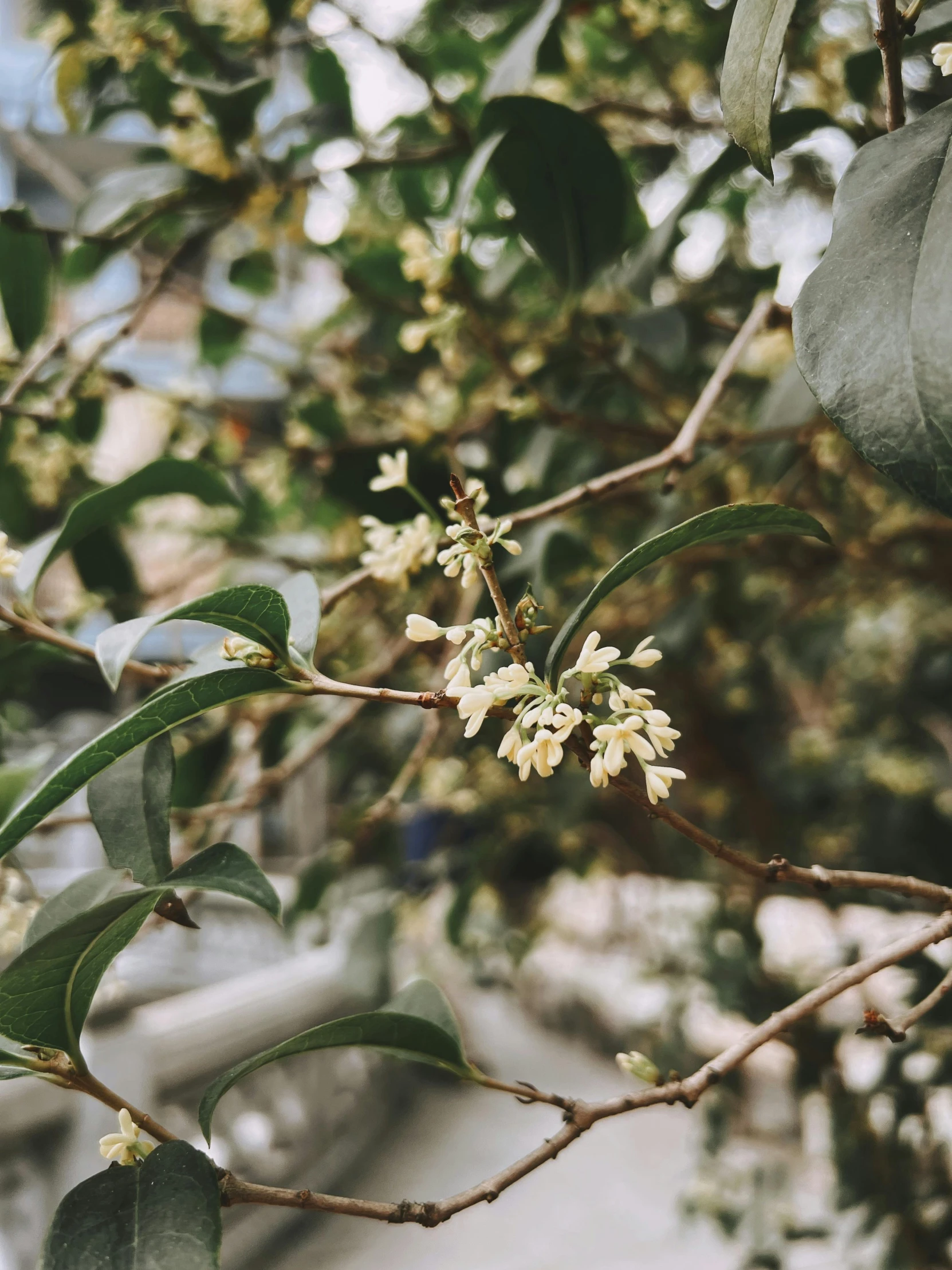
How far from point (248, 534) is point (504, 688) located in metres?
0.84

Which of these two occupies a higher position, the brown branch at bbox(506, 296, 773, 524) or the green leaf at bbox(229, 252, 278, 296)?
the brown branch at bbox(506, 296, 773, 524)

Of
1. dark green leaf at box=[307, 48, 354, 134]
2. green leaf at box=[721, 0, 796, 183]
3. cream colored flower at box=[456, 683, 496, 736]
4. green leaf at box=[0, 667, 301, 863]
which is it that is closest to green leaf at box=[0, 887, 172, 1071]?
green leaf at box=[0, 667, 301, 863]

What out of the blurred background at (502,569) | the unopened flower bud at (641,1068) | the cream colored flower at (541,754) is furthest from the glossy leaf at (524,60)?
the unopened flower bud at (641,1068)

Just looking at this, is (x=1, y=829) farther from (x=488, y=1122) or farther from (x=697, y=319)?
(x=488, y=1122)

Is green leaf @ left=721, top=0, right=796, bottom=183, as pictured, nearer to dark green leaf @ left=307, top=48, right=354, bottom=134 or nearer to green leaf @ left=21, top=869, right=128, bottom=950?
green leaf @ left=21, top=869, right=128, bottom=950

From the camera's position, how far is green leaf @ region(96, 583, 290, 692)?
0.32 m

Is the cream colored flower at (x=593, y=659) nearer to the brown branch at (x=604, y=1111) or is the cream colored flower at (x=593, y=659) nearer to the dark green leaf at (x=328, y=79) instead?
the brown branch at (x=604, y=1111)

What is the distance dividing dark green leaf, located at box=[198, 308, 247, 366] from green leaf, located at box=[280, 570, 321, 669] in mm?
669

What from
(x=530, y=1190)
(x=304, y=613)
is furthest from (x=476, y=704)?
(x=530, y=1190)

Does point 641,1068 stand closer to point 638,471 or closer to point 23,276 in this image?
point 638,471

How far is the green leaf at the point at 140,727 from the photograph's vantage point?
0.29 metres

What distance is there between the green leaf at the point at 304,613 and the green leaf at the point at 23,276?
42cm

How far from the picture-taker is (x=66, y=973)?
344 mm

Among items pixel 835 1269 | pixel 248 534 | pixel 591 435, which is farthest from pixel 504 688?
pixel 835 1269
